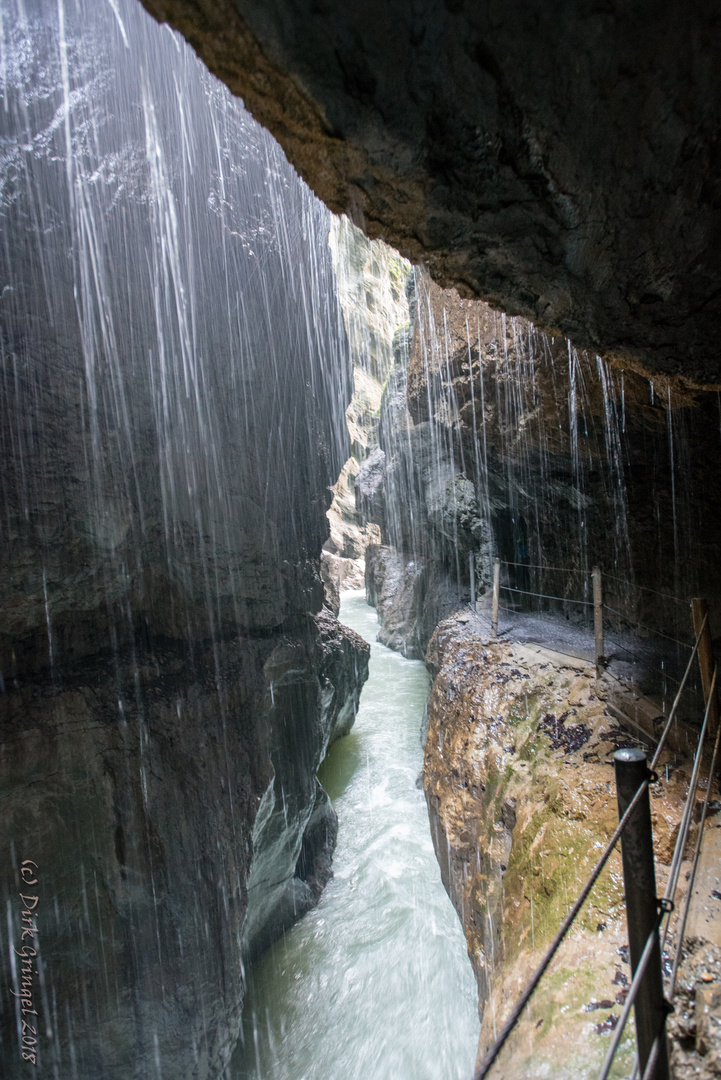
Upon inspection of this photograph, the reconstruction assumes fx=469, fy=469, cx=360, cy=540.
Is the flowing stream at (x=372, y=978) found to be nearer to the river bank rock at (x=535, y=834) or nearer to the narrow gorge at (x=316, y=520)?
the narrow gorge at (x=316, y=520)

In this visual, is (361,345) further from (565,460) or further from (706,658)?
(706,658)

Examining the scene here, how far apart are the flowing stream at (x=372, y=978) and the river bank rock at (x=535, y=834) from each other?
6.28 ft

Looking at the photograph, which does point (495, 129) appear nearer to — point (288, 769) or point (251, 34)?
point (251, 34)

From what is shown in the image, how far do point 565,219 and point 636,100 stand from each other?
57 centimetres

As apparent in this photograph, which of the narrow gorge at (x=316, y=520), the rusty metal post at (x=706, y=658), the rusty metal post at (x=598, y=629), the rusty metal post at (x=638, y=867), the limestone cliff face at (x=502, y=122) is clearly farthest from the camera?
the rusty metal post at (x=598, y=629)

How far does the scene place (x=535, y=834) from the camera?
408cm

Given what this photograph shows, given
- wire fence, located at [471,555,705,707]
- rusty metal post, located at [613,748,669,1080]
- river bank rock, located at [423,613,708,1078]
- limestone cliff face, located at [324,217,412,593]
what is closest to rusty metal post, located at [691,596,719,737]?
river bank rock, located at [423,613,708,1078]

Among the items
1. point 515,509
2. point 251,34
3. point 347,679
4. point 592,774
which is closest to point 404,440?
point 515,509

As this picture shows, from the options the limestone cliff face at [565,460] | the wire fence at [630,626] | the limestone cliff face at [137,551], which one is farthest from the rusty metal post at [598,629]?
the limestone cliff face at [137,551]

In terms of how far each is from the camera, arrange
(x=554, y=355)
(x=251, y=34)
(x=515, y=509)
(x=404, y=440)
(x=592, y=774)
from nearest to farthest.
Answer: (x=251, y=34), (x=592, y=774), (x=554, y=355), (x=515, y=509), (x=404, y=440)

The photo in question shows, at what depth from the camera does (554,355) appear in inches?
264

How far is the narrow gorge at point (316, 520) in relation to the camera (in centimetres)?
240

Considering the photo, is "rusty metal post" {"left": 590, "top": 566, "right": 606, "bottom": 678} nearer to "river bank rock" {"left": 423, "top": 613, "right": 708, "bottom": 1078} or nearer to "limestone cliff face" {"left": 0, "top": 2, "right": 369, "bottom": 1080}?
"river bank rock" {"left": 423, "top": 613, "right": 708, "bottom": 1078}

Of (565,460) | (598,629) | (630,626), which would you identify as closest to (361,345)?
(565,460)
